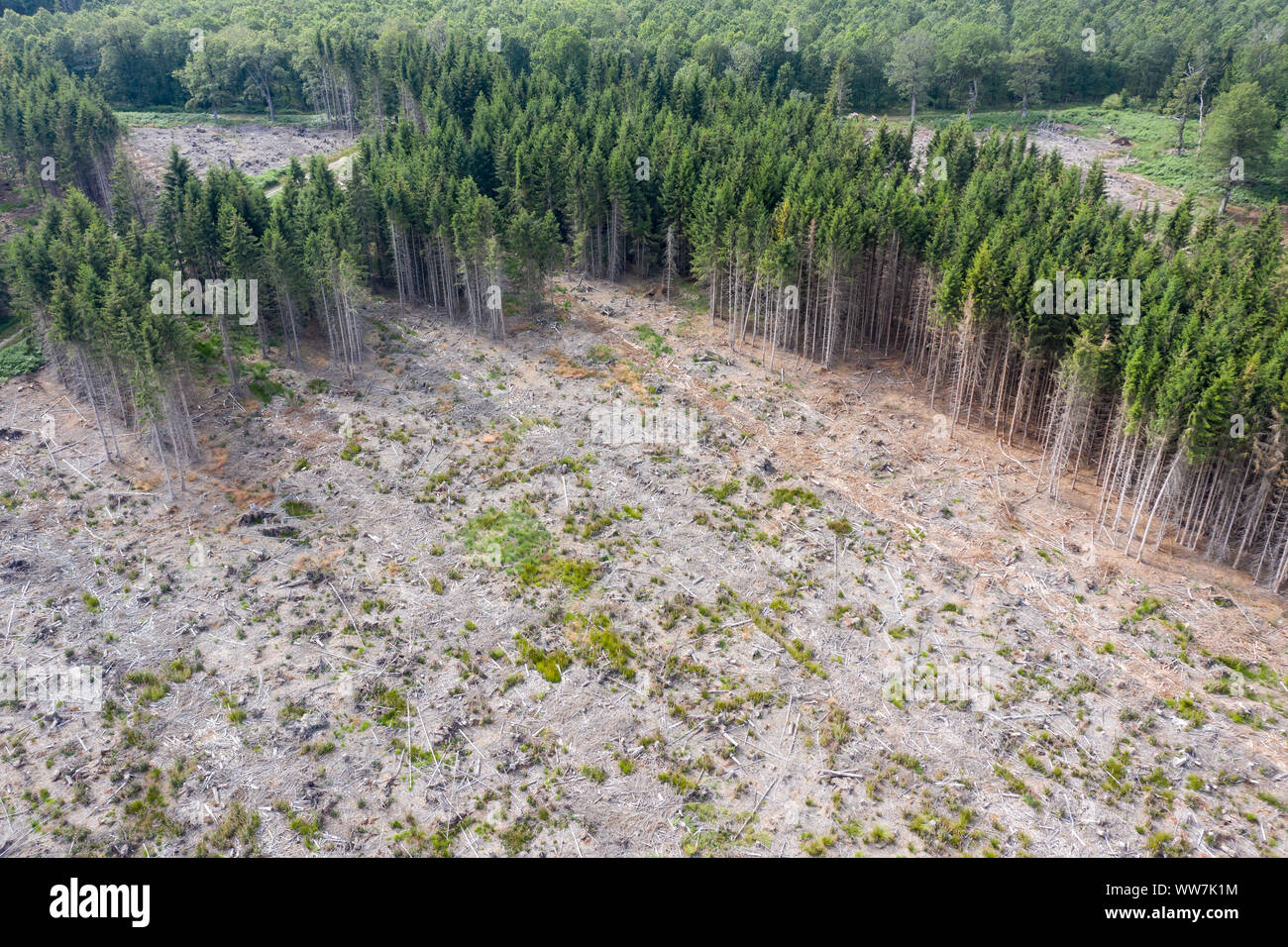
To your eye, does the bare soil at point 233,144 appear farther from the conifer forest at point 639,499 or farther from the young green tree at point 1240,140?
the young green tree at point 1240,140

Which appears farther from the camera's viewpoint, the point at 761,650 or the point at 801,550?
the point at 801,550

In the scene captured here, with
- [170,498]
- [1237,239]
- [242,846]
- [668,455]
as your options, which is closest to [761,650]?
[668,455]

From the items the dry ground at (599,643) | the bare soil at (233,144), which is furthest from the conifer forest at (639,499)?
the bare soil at (233,144)

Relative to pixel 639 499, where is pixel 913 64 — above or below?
above

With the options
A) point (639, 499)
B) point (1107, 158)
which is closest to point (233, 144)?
point (639, 499)

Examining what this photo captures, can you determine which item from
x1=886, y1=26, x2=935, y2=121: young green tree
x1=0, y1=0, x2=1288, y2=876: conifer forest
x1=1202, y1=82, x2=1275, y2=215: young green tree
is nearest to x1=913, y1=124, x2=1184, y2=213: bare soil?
x1=0, y1=0, x2=1288, y2=876: conifer forest

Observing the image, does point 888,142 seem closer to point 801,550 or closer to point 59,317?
point 801,550

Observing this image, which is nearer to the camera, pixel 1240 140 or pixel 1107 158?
pixel 1240 140

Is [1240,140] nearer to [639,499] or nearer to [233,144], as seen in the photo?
[639,499]
